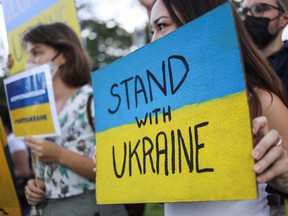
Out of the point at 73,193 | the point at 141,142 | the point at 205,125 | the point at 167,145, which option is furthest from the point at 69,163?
the point at 205,125

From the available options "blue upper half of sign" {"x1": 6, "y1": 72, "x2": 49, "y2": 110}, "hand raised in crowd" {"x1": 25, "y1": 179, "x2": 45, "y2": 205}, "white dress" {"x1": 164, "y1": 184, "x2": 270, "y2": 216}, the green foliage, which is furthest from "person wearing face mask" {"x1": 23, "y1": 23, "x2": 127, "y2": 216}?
the green foliage

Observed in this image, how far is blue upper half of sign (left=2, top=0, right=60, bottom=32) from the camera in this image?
7.34 feet

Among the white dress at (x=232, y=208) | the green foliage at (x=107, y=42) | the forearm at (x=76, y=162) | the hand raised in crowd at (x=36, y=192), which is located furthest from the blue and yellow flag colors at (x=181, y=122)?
the green foliage at (x=107, y=42)

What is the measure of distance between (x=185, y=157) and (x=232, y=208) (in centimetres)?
21

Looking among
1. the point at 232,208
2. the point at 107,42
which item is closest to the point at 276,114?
the point at 232,208

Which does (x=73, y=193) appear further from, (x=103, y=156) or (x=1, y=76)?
(x=1, y=76)

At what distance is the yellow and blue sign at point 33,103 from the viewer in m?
1.75

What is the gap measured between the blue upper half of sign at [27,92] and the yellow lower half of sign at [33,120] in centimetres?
3

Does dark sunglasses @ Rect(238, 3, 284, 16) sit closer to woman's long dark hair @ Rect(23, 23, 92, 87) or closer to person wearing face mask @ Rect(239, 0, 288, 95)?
person wearing face mask @ Rect(239, 0, 288, 95)

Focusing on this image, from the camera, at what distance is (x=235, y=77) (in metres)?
0.89

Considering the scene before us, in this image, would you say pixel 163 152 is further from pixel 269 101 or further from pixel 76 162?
pixel 76 162

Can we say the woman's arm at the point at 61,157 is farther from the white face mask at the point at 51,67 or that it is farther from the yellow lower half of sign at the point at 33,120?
the white face mask at the point at 51,67

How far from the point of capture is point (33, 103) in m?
1.85

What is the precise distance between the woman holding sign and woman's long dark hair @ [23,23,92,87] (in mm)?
890
